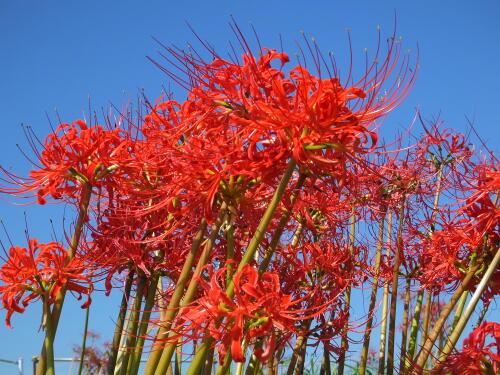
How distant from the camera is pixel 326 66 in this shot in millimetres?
2373

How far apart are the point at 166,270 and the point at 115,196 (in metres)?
0.45

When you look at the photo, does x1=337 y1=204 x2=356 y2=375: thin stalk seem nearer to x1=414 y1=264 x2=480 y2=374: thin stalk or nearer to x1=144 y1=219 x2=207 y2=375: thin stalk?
x1=414 y1=264 x2=480 y2=374: thin stalk

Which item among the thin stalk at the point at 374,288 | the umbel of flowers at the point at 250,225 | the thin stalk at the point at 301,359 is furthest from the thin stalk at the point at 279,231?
the thin stalk at the point at 374,288

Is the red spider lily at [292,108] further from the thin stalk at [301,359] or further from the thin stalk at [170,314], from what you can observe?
the thin stalk at [301,359]

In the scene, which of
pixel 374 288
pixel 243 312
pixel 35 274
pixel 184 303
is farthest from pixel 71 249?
pixel 374 288

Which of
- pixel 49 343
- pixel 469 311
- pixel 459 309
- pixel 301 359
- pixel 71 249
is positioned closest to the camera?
pixel 469 311

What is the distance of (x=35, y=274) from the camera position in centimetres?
286

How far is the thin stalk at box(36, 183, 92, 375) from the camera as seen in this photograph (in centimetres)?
277

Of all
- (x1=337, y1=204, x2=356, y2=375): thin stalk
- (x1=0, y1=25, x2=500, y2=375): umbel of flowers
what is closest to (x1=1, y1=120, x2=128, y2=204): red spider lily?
(x1=0, y1=25, x2=500, y2=375): umbel of flowers

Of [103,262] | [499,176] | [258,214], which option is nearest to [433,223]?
[499,176]

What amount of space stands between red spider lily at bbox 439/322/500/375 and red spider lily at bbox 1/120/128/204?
5.53ft

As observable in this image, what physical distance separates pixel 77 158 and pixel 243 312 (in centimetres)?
128

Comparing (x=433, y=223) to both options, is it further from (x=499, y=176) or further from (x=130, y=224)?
(x=130, y=224)

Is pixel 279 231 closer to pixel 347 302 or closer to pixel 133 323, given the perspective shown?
pixel 133 323
